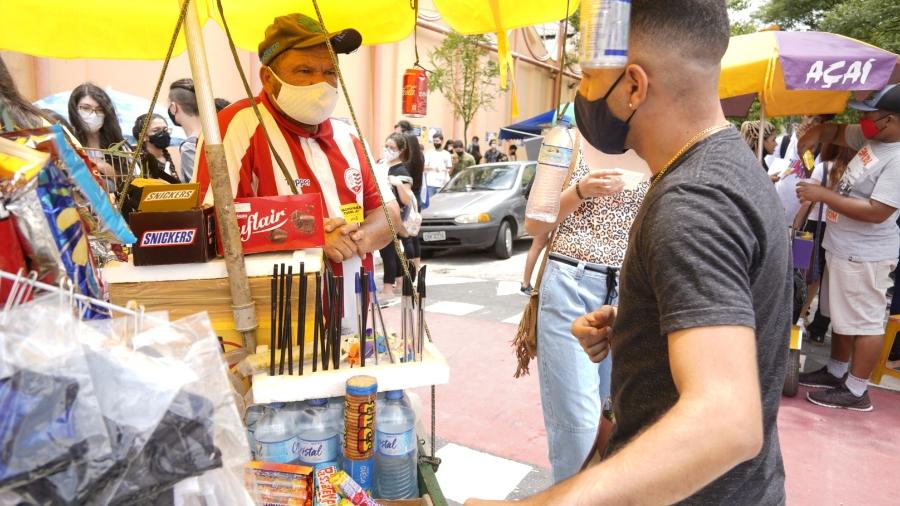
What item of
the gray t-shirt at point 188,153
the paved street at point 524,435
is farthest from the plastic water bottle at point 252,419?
the gray t-shirt at point 188,153

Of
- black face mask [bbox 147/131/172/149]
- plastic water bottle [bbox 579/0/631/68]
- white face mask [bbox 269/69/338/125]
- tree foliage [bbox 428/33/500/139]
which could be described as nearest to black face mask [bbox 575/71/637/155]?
plastic water bottle [bbox 579/0/631/68]

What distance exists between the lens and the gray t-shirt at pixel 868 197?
12.2 ft

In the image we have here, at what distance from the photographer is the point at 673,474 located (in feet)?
2.70

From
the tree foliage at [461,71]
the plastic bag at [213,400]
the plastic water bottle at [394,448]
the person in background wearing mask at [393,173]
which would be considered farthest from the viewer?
the tree foliage at [461,71]

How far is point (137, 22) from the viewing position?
9.60ft

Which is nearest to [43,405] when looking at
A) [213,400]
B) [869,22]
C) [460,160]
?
[213,400]

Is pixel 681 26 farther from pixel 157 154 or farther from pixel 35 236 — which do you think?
pixel 157 154

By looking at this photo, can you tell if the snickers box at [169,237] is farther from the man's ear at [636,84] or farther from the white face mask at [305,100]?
the man's ear at [636,84]

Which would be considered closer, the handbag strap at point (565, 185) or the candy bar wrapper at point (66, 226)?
the candy bar wrapper at point (66, 226)

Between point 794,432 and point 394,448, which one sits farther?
point 794,432

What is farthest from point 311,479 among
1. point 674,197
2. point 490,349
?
point 490,349

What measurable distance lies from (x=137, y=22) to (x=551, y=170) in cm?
227

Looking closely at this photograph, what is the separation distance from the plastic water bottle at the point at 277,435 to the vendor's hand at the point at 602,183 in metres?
1.37

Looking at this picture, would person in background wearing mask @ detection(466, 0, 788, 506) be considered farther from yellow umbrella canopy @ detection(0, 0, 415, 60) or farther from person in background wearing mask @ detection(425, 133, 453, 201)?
person in background wearing mask @ detection(425, 133, 453, 201)
